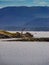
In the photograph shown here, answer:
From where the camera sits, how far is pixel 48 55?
6.06m

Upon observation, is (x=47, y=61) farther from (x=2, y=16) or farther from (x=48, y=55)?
(x=2, y=16)

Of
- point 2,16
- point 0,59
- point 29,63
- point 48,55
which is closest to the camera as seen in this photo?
point 29,63

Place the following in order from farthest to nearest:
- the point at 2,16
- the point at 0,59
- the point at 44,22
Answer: the point at 2,16
the point at 44,22
the point at 0,59

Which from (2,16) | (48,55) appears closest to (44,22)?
(2,16)

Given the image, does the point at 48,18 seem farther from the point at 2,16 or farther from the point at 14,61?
the point at 14,61

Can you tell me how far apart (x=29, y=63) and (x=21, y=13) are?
14008 centimetres

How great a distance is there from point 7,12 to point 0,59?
134 metres

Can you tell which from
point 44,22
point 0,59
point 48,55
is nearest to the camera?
point 0,59

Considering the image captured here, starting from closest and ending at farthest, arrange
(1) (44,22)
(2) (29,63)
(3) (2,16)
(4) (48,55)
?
(2) (29,63), (4) (48,55), (1) (44,22), (3) (2,16)

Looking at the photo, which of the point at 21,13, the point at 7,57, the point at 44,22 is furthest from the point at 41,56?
the point at 21,13

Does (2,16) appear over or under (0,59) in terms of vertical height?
under

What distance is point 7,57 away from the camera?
229 inches

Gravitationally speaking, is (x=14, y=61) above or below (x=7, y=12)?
above

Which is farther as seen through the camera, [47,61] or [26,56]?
[26,56]
